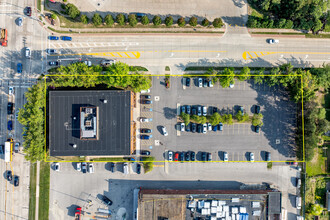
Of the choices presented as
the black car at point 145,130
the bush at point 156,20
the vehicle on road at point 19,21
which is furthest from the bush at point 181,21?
the vehicle on road at point 19,21

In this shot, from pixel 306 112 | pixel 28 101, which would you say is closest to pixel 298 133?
pixel 306 112

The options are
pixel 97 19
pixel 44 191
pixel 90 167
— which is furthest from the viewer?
pixel 44 191

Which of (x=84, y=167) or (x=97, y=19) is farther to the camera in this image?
(x=84, y=167)

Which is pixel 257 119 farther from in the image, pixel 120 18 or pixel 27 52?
pixel 27 52

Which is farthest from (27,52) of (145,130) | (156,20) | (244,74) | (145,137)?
(244,74)

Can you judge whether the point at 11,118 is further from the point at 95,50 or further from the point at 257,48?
the point at 257,48

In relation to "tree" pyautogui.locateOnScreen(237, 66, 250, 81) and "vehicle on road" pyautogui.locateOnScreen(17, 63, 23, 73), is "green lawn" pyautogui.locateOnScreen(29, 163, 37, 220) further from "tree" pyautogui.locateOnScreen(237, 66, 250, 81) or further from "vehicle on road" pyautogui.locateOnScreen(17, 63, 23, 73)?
"tree" pyautogui.locateOnScreen(237, 66, 250, 81)

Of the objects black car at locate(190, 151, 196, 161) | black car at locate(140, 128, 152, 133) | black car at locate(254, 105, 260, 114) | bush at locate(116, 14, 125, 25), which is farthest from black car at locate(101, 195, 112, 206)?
bush at locate(116, 14, 125, 25)
